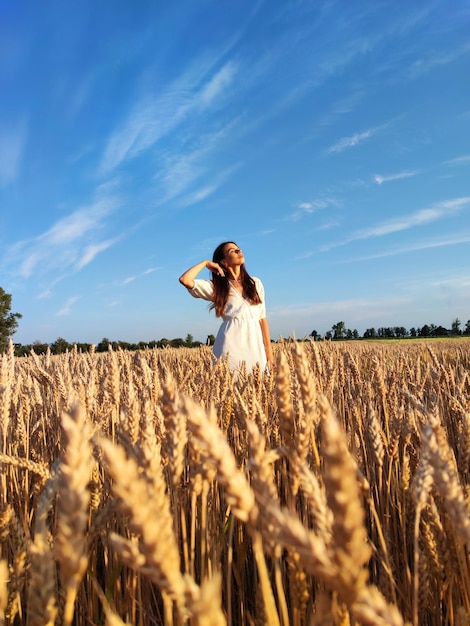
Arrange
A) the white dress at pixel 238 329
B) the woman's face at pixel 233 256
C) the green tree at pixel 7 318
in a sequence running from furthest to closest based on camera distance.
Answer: the green tree at pixel 7 318 → the woman's face at pixel 233 256 → the white dress at pixel 238 329

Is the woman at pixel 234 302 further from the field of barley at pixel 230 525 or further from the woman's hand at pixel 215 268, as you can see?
the field of barley at pixel 230 525

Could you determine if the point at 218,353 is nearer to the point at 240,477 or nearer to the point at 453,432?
the point at 453,432

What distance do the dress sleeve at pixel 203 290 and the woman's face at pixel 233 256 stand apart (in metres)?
0.32

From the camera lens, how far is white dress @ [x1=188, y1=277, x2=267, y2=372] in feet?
16.1

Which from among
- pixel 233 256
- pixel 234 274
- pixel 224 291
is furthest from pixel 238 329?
pixel 233 256

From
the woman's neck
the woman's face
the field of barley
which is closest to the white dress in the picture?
the woman's neck

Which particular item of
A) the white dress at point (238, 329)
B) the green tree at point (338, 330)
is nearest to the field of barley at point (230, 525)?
the white dress at point (238, 329)

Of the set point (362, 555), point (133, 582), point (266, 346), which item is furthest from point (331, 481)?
point (266, 346)

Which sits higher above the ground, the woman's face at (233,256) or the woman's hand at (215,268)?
the woman's face at (233,256)

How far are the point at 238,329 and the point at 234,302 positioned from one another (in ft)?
1.13

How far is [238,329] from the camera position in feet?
16.3

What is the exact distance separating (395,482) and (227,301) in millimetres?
3788

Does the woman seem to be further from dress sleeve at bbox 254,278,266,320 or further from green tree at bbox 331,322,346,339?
green tree at bbox 331,322,346,339

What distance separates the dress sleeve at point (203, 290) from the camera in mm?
5168
